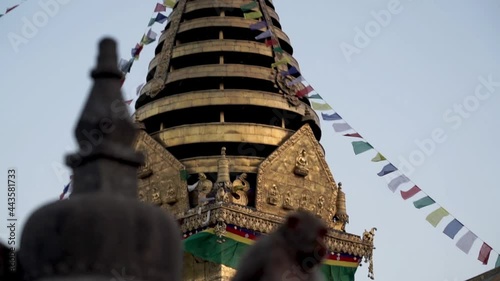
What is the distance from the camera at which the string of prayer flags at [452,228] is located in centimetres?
1866

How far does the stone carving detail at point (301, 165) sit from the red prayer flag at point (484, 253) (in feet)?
38.2

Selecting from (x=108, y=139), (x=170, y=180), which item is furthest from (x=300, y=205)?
(x=108, y=139)

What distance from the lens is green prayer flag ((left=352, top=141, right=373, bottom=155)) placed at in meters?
22.2

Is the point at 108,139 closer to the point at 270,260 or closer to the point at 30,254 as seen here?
the point at 30,254

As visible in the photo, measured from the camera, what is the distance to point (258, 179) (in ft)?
95.0

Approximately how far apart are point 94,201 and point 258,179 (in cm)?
2456

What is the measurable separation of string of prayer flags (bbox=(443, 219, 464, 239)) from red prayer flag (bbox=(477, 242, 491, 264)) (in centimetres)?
64

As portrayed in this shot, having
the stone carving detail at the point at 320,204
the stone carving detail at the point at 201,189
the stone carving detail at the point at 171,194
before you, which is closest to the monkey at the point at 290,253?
the stone carving detail at the point at 201,189

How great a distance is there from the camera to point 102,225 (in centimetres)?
435

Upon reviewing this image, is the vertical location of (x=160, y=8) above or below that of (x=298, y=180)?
above

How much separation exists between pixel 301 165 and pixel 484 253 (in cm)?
1188

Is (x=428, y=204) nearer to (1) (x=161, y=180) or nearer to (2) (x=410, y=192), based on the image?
(2) (x=410, y=192)

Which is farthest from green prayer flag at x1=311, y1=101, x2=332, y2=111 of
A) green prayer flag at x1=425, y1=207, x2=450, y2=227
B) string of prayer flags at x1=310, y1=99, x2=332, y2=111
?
green prayer flag at x1=425, y1=207, x2=450, y2=227

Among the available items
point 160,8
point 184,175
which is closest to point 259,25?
point 160,8
